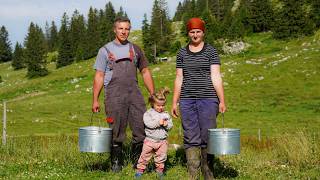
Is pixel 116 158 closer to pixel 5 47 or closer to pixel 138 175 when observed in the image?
pixel 138 175

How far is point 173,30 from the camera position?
110m

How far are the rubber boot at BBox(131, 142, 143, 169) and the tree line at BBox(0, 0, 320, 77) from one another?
61383 mm

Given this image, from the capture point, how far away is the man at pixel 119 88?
26.5 ft

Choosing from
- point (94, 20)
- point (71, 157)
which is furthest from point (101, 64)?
point (94, 20)

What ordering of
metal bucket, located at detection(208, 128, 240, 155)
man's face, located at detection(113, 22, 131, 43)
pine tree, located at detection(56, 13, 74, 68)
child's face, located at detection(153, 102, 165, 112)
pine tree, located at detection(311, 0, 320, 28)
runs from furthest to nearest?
1. pine tree, located at detection(56, 13, 74, 68)
2. pine tree, located at detection(311, 0, 320, 28)
3. man's face, located at detection(113, 22, 131, 43)
4. child's face, located at detection(153, 102, 165, 112)
5. metal bucket, located at detection(208, 128, 240, 155)

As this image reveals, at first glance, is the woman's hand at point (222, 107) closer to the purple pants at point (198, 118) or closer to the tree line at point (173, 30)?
the purple pants at point (198, 118)

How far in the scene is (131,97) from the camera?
26.8 ft

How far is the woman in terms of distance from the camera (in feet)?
24.1

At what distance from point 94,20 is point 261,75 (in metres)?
72.2

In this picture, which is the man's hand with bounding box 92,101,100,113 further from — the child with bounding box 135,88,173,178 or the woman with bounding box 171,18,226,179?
the woman with bounding box 171,18,226,179

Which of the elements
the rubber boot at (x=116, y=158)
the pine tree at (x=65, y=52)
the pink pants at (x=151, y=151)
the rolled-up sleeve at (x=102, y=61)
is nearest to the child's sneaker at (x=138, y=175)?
the pink pants at (x=151, y=151)

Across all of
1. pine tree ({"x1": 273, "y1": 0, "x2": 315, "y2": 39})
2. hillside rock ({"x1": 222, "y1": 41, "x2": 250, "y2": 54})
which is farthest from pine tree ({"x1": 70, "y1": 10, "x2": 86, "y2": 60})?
pine tree ({"x1": 273, "y1": 0, "x2": 315, "y2": 39})

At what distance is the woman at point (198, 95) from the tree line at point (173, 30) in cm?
6236

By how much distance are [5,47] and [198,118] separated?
135725 mm
